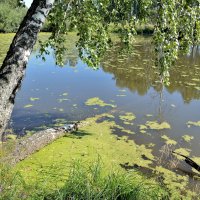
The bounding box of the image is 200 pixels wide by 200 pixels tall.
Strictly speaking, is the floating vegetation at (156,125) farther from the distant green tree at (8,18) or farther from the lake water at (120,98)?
the distant green tree at (8,18)

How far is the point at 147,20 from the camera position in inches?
253

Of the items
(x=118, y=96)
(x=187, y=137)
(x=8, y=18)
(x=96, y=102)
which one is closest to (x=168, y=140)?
(x=187, y=137)

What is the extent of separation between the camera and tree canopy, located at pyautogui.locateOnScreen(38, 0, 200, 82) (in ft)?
19.5

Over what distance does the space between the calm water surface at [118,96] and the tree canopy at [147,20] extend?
4779mm

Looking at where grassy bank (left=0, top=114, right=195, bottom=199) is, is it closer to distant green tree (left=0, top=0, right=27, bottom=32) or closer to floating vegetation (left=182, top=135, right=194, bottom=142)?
floating vegetation (left=182, top=135, right=194, bottom=142)

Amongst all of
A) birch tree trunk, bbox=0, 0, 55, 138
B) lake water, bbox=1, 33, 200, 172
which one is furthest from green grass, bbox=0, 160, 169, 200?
lake water, bbox=1, 33, 200, 172

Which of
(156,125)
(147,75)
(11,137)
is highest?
(147,75)

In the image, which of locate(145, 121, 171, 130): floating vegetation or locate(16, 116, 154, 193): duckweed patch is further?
locate(145, 121, 171, 130): floating vegetation

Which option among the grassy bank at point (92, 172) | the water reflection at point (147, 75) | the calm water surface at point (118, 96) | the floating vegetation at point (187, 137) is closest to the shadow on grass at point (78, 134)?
the grassy bank at point (92, 172)

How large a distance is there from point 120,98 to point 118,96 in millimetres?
455

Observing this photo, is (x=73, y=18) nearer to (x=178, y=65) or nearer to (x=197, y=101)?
(x=197, y=101)

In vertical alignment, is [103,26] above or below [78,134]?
above

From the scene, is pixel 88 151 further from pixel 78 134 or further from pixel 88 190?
pixel 88 190

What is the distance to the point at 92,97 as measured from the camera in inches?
671
